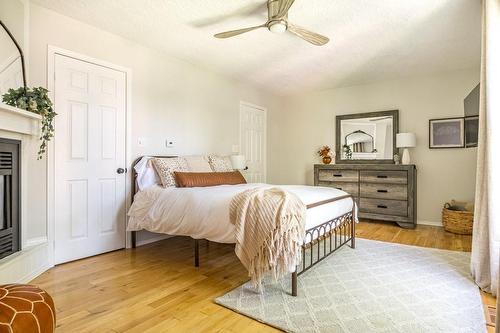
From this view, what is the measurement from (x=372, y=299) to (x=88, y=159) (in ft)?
9.66

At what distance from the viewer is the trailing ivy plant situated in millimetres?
2242

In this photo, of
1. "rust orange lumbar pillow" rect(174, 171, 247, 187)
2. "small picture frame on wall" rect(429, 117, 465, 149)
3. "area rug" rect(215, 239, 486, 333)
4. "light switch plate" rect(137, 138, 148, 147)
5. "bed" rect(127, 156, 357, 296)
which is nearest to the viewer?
"area rug" rect(215, 239, 486, 333)

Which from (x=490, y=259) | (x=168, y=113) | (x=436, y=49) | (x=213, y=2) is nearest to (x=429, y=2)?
(x=436, y=49)

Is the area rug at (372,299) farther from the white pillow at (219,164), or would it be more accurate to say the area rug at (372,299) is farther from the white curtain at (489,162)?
the white pillow at (219,164)

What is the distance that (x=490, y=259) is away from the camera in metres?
2.15

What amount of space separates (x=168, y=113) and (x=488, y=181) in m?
3.45

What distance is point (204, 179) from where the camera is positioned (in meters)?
3.26

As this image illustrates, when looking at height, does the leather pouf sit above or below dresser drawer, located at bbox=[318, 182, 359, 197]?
below

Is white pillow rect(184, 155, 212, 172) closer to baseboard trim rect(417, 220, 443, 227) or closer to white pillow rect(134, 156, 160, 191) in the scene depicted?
white pillow rect(134, 156, 160, 191)

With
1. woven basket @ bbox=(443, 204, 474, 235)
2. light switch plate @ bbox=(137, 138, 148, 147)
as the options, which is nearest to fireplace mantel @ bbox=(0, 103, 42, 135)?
light switch plate @ bbox=(137, 138, 148, 147)

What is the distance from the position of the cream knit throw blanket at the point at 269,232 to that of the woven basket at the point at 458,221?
10.4 ft

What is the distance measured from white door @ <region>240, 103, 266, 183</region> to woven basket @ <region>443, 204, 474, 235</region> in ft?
10.2

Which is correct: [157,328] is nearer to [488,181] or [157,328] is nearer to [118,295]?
[118,295]

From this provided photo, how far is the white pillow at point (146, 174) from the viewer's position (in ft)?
10.7
